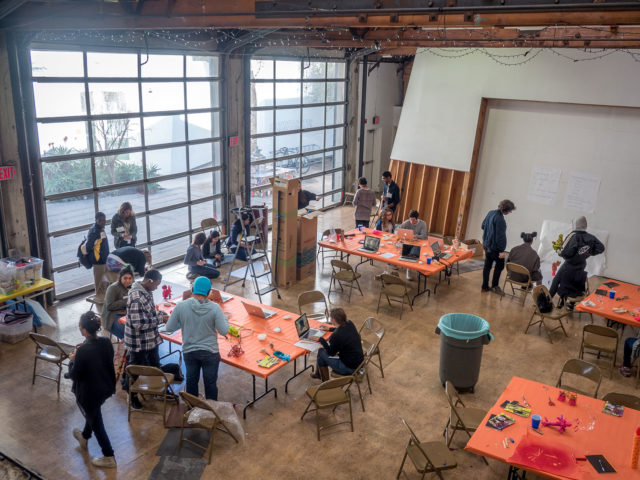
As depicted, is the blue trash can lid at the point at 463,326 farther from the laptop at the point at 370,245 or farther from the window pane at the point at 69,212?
the window pane at the point at 69,212

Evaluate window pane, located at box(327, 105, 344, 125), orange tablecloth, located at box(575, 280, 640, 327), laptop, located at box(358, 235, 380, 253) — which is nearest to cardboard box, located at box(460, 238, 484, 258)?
laptop, located at box(358, 235, 380, 253)

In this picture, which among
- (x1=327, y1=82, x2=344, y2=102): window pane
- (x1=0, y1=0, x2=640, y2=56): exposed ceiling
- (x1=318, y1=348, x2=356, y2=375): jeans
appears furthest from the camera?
(x1=327, y1=82, x2=344, y2=102): window pane

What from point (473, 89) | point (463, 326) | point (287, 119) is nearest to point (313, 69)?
point (287, 119)

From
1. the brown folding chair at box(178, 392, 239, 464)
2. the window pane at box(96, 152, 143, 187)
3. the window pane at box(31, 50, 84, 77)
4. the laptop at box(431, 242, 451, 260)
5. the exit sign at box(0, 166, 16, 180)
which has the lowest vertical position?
the brown folding chair at box(178, 392, 239, 464)

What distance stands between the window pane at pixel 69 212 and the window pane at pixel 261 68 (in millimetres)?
4936

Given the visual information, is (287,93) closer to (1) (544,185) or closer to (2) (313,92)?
(2) (313,92)

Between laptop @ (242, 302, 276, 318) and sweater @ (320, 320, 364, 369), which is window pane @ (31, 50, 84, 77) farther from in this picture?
sweater @ (320, 320, 364, 369)

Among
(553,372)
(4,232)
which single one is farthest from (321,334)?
(4,232)

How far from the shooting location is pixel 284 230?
10156mm

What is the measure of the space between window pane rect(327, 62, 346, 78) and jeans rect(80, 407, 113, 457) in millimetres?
11552

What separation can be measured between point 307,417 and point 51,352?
10.8 ft

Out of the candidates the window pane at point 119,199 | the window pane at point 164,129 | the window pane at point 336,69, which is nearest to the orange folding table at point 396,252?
the window pane at point 119,199

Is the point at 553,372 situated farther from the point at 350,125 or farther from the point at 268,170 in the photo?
the point at 350,125

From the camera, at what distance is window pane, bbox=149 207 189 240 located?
1127 cm
